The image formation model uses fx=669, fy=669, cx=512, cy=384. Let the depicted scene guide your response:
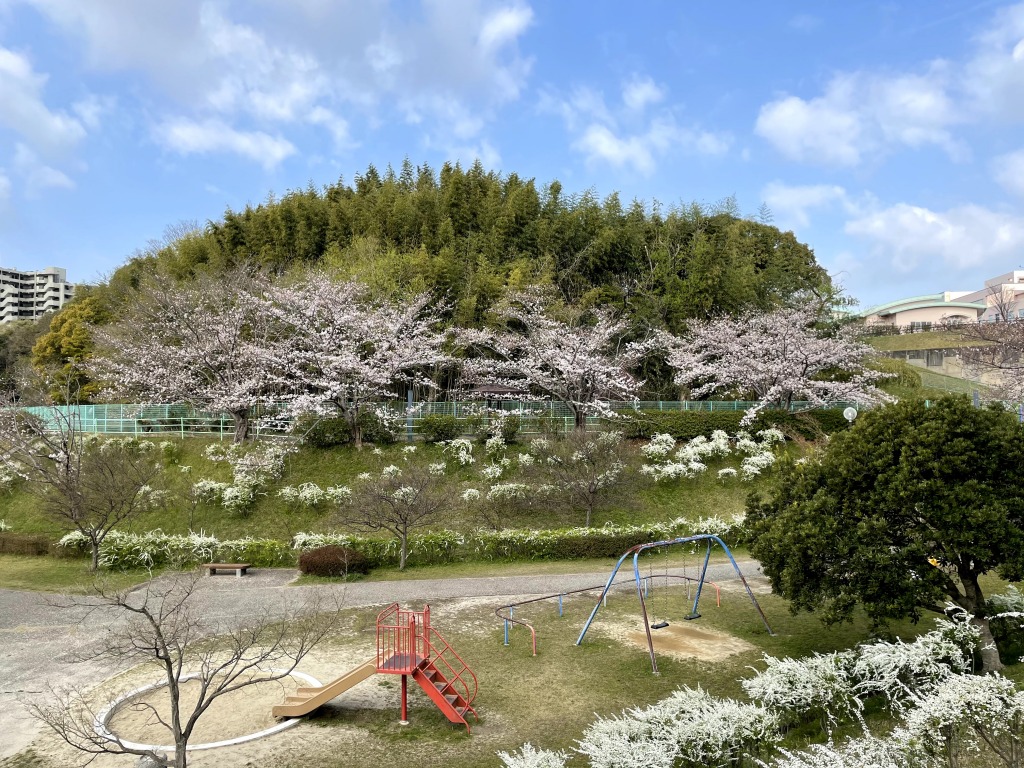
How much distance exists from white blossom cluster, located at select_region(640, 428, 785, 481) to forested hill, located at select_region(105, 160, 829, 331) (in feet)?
26.3

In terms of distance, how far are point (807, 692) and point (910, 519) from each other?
2.98 metres

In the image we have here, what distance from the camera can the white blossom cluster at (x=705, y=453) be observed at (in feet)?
69.1

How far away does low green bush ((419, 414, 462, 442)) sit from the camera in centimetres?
2339

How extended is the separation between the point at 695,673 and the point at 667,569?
5.94m

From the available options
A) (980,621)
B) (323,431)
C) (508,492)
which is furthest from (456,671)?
(323,431)

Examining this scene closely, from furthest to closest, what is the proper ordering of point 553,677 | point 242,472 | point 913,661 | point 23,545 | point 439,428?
point 439,428 < point 242,472 < point 23,545 < point 553,677 < point 913,661

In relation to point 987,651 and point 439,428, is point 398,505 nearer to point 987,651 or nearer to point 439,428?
point 439,428

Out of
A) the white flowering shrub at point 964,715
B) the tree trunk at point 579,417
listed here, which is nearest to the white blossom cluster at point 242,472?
the tree trunk at point 579,417

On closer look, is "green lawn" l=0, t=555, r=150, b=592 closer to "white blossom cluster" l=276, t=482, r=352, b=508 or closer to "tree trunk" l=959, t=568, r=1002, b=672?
"white blossom cluster" l=276, t=482, r=352, b=508

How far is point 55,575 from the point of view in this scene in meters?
16.0

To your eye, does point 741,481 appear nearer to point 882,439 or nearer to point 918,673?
point 882,439

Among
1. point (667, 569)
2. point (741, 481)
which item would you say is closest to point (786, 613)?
point (667, 569)

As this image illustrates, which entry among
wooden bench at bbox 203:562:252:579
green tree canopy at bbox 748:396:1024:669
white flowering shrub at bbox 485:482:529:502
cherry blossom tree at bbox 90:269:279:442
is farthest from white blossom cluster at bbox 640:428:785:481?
cherry blossom tree at bbox 90:269:279:442

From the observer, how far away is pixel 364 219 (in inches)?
1291
